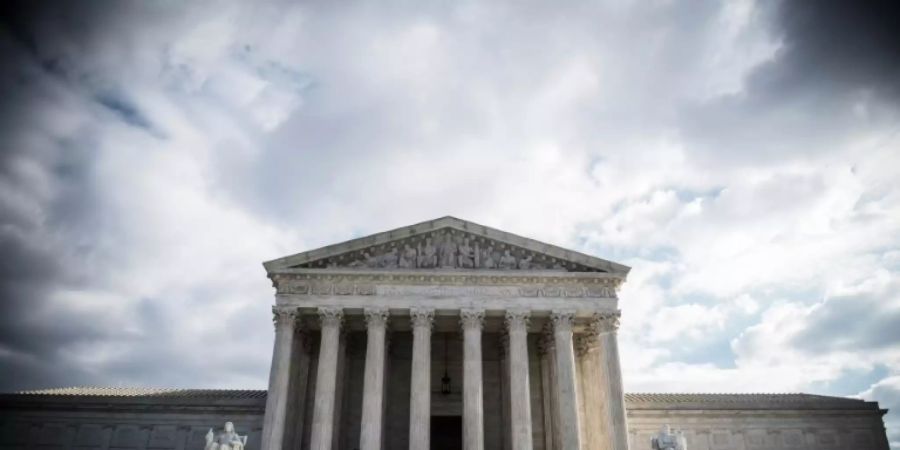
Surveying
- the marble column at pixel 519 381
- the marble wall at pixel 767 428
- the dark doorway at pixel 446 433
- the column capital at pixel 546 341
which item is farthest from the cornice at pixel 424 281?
the marble wall at pixel 767 428

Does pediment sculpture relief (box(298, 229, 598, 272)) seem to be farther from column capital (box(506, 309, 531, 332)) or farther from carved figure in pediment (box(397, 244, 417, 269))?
column capital (box(506, 309, 531, 332))

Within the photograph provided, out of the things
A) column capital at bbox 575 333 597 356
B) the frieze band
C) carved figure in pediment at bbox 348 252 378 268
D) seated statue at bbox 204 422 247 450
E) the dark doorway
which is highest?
carved figure in pediment at bbox 348 252 378 268

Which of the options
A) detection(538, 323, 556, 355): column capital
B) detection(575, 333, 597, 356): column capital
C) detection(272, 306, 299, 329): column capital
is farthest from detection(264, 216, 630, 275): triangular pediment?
detection(575, 333, 597, 356): column capital

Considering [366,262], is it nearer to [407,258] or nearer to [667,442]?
[407,258]

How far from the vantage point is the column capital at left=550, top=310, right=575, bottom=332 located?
29066 mm

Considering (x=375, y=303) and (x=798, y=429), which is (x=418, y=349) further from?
(x=798, y=429)

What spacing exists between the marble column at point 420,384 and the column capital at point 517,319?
3512mm

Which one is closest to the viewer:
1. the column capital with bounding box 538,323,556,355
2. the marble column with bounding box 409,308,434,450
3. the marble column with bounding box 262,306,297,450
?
the marble column with bounding box 262,306,297,450

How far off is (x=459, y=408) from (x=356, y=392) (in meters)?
5.40

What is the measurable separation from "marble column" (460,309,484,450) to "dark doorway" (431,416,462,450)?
5.70 metres

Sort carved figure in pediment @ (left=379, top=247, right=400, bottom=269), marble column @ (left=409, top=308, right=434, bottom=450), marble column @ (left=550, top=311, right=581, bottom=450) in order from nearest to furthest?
marble column @ (left=409, top=308, right=434, bottom=450), marble column @ (left=550, top=311, right=581, bottom=450), carved figure in pediment @ (left=379, top=247, right=400, bottom=269)

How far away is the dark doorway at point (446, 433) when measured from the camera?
33.3 meters

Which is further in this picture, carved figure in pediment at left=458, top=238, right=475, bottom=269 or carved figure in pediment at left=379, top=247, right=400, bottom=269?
carved figure in pediment at left=458, top=238, right=475, bottom=269

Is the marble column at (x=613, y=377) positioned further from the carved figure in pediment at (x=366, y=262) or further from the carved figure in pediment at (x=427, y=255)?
the carved figure in pediment at (x=366, y=262)
